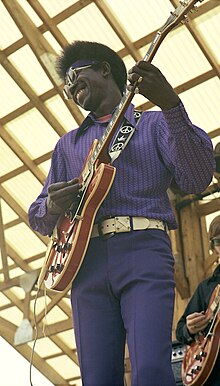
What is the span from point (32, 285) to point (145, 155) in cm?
866

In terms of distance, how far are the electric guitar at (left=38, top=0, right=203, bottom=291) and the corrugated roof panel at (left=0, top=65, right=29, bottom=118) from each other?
7011 millimetres

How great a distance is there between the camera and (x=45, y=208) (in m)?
2.26

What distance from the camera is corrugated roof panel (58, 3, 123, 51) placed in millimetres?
7910

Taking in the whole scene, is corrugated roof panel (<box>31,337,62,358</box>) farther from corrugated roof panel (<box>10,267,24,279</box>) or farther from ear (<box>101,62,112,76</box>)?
ear (<box>101,62,112,76</box>)

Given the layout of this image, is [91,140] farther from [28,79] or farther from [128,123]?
[28,79]

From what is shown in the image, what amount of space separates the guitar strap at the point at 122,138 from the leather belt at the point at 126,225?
0.60 ft

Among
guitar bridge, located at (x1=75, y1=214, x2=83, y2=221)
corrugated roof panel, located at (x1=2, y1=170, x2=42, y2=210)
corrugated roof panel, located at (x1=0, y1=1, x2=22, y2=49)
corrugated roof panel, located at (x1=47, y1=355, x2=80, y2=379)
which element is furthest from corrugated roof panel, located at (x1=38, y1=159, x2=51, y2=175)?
guitar bridge, located at (x1=75, y1=214, x2=83, y2=221)

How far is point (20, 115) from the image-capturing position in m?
9.43

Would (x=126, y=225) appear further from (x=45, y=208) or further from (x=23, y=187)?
(x=23, y=187)

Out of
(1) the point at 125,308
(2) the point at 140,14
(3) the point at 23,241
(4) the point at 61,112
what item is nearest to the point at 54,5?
(2) the point at 140,14

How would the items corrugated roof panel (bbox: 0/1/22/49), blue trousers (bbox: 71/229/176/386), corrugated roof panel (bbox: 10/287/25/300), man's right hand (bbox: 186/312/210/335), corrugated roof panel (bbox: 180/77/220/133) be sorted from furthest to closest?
corrugated roof panel (bbox: 10/287/25/300)
corrugated roof panel (bbox: 0/1/22/49)
corrugated roof panel (bbox: 180/77/220/133)
man's right hand (bbox: 186/312/210/335)
blue trousers (bbox: 71/229/176/386)

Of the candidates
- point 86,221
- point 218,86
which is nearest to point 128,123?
point 86,221

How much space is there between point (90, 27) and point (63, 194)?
6.06 metres

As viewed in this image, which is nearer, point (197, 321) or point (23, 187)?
point (197, 321)
